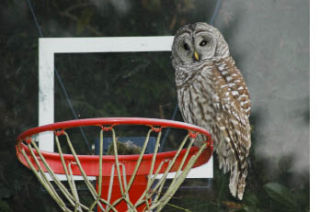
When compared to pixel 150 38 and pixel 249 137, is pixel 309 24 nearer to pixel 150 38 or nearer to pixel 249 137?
pixel 249 137

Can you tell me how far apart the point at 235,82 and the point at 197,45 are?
27 centimetres

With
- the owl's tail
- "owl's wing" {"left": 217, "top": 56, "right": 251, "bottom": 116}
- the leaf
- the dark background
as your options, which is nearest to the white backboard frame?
the dark background

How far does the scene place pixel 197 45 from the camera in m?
2.12

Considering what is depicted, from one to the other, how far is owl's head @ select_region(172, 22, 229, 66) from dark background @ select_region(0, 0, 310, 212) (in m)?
0.06

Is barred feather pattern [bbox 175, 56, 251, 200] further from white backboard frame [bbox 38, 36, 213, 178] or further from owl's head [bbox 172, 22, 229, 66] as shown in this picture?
white backboard frame [bbox 38, 36, 213, 178]

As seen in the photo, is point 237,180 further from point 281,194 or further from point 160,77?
point 160,77

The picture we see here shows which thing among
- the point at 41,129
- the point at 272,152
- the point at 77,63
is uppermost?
the point at 77,63

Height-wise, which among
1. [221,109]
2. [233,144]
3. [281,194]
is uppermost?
[221,109]

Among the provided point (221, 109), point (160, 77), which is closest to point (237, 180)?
point (221, 109)

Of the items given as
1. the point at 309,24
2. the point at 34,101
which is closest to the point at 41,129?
the point at 34,101

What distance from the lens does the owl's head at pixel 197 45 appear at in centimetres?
213

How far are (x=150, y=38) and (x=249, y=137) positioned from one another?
0.67 metres

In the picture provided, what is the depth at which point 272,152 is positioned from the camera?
7.20ft

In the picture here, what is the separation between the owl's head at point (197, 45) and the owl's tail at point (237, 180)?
527mm
